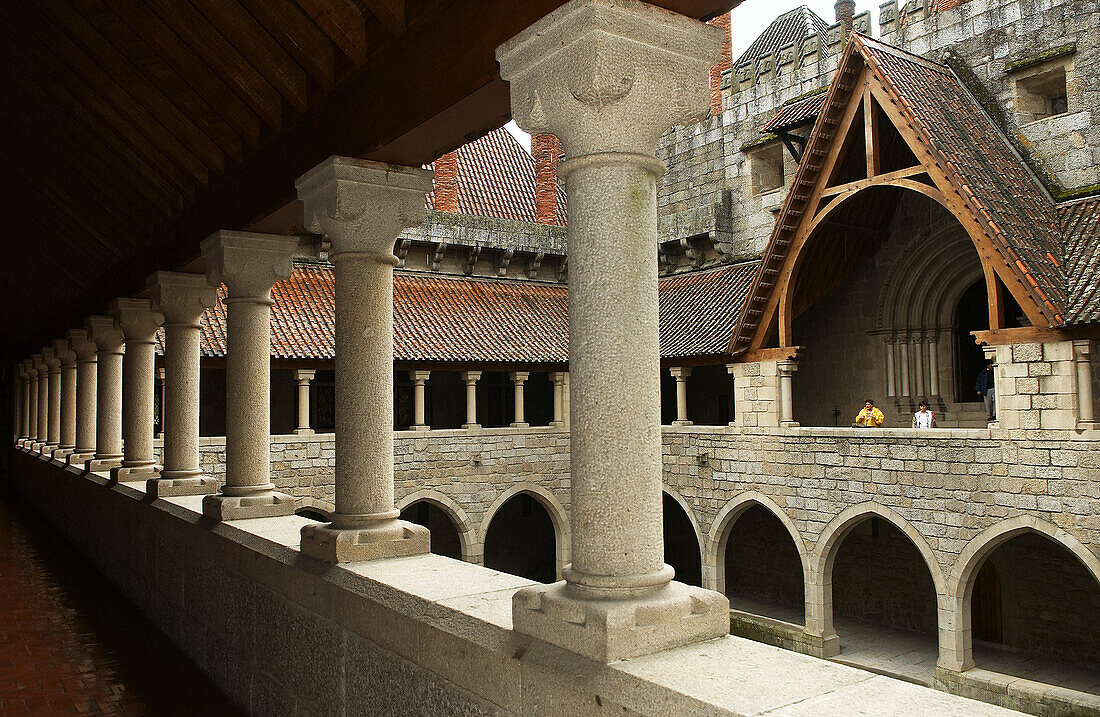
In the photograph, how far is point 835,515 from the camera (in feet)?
46.2

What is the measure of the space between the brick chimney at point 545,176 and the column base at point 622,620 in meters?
17.5

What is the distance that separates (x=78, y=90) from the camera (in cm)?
489

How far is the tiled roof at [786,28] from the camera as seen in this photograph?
3400 centimetres

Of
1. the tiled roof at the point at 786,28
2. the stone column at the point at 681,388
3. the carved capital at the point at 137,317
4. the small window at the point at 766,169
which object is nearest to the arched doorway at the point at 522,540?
the stone column at the point at 681,388

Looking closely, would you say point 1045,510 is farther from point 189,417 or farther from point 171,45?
point 171,45

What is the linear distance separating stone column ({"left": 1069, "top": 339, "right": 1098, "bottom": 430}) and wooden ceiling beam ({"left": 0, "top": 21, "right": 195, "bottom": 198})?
10.8m

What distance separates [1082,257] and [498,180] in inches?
544

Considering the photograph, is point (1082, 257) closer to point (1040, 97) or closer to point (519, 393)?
point (1040, 97)

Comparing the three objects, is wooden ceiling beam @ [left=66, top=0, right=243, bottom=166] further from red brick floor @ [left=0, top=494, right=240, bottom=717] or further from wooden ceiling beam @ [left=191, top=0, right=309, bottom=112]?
red brick floor @ [left=0, top=494, right=240, bottom=717]

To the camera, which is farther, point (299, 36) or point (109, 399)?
point (109, 399)

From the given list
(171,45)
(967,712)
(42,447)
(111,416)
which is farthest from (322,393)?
(967,712)

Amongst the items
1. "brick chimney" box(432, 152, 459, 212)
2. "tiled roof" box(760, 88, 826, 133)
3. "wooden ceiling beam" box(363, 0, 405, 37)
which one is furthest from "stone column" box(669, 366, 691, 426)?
"wooden ceiling beam" box(363, 0, 405, 37)

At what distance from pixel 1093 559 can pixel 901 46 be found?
9.91 meters

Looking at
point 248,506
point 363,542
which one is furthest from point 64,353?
point 363,542
